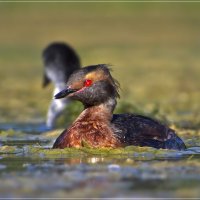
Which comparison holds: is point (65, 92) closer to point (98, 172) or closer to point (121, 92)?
point (98, 172)

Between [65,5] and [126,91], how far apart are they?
26.6m

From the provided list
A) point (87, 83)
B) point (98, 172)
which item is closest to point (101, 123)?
point (87, 83)

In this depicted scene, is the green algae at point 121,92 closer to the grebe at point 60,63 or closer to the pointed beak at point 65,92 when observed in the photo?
the pointed beak at point 65,92

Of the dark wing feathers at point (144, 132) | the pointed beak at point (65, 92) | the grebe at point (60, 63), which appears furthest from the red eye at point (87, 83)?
the grebe at point (60, 63)

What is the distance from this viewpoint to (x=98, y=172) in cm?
1024

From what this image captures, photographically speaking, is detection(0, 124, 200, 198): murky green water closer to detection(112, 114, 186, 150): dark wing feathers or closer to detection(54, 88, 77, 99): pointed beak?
detection(112, 114, 186, 150): dark wing feathers

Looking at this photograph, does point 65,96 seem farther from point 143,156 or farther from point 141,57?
point 141,57

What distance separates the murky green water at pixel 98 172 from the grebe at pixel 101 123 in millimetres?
141

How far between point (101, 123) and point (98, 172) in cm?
170

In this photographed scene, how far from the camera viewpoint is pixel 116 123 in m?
12.1

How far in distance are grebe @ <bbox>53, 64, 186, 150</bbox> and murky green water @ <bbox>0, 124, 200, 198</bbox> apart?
14 cm

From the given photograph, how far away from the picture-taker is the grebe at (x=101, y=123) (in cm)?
1171

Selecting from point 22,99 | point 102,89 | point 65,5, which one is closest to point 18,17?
point 65,5

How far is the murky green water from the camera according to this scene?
9141 millimetres
